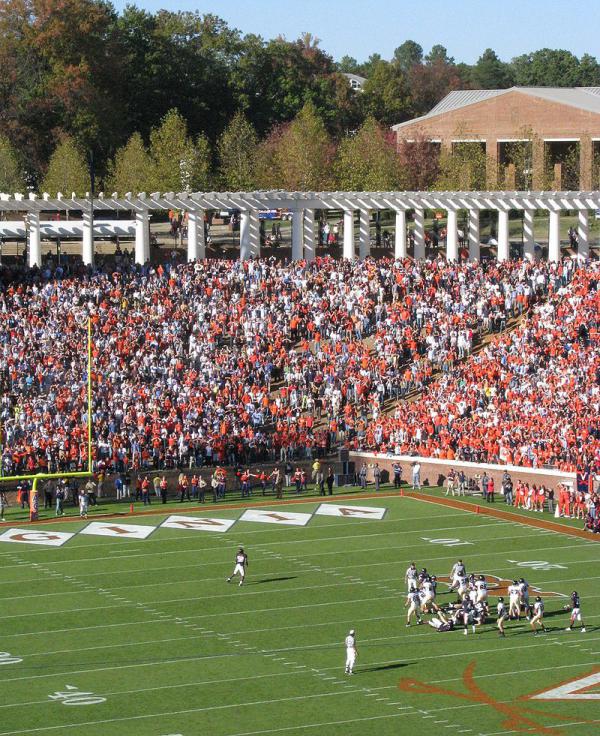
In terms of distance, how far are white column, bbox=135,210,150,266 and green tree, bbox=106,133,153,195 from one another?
54.8ft

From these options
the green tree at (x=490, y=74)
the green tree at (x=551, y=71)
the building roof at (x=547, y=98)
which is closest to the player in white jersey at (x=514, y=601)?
the building roof at (x=547, y=98)

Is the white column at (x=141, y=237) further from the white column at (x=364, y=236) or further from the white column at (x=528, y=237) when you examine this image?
the white column at (x=528, y=237)

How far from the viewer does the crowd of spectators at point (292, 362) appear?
4531 cm

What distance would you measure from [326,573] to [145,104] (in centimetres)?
6246

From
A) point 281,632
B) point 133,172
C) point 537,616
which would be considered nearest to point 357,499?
point 281,632

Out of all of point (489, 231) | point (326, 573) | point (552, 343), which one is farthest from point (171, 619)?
point (489, 231)

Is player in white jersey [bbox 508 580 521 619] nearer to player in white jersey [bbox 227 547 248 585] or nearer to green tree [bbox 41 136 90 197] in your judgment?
player in white jersey [bbox 227 547 248 585]

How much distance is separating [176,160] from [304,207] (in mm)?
18668

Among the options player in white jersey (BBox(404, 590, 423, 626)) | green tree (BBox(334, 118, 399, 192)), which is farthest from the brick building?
player in white jersey (BBox(404, 590, 423, 626))

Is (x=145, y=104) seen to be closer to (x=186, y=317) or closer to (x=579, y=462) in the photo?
(x=186, y=317)

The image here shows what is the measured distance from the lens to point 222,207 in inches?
2253

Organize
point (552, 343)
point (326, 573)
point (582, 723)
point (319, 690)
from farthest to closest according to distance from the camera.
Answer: point (552, 343)
point (326, 573)
point (319, 690)
point (582, 723)

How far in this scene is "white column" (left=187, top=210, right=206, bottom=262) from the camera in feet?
186

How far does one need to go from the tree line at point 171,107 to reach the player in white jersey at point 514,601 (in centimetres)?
4548
